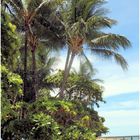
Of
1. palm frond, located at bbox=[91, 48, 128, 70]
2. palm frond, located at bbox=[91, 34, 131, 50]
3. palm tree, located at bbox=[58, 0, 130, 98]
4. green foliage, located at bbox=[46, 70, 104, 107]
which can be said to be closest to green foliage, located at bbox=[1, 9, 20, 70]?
palm tree, located at bbox=[58, 0, 130, 98]

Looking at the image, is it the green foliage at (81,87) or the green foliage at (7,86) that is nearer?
the green foliage at (7,86)

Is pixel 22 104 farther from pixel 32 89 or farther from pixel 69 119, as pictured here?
pixel 32 89

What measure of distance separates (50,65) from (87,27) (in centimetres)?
875

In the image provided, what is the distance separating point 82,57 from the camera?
70.4 ft

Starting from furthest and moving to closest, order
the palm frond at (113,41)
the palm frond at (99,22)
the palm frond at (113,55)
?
the palm frond at (113,55) < the palm frond at (113,41) < the palm frond at (99,22)

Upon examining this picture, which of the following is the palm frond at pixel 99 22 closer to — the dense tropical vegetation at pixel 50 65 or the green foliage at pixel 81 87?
the dense tropical vegetation at pixel 50 65

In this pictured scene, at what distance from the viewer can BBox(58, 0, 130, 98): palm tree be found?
60.3 ft

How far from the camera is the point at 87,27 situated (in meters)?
17.8

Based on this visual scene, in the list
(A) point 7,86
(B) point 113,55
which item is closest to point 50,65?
(B) point 113,55

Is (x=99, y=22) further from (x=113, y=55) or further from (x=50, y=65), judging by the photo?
(x=50, y=65)

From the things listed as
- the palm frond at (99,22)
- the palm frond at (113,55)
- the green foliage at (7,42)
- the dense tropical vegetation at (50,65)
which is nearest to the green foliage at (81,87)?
the dense tropical vegetation at (50,65)

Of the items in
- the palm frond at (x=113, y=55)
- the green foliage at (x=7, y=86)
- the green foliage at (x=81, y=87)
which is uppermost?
the palm frond at (x=113, y=55)

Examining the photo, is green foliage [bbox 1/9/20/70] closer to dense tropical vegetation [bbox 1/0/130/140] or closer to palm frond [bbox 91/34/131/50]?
dense tropical vegetation [bbox 1/0/130/140]

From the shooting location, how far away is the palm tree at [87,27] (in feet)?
60.3
